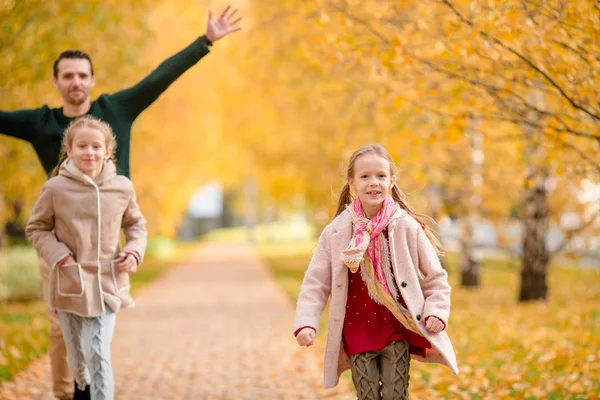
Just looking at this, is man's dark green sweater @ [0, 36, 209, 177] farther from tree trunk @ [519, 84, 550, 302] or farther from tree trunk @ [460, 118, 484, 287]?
tree trunk @ [519, 84, 550, 302]

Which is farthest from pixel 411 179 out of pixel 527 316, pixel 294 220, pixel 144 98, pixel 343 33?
pixel 294 220

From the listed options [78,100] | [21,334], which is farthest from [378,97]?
[78,100]

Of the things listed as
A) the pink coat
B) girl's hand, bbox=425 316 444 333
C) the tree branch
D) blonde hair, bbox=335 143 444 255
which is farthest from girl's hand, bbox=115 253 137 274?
the tree branch

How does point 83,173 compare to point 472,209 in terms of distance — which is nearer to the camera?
point 83,173

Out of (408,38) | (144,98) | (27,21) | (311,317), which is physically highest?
(27,21)

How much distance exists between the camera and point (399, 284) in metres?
3.99

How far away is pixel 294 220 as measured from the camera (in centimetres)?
7550

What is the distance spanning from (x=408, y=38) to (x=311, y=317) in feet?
11.3

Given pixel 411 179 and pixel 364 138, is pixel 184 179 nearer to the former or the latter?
pixel 411 179

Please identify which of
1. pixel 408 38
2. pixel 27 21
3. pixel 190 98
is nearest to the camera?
pixel 408 38

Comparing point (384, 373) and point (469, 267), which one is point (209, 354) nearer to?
point (384, 373)

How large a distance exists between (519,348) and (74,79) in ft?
18.5

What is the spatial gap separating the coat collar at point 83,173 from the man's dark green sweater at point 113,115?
0.44 m

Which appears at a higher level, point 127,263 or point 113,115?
point 113,115
